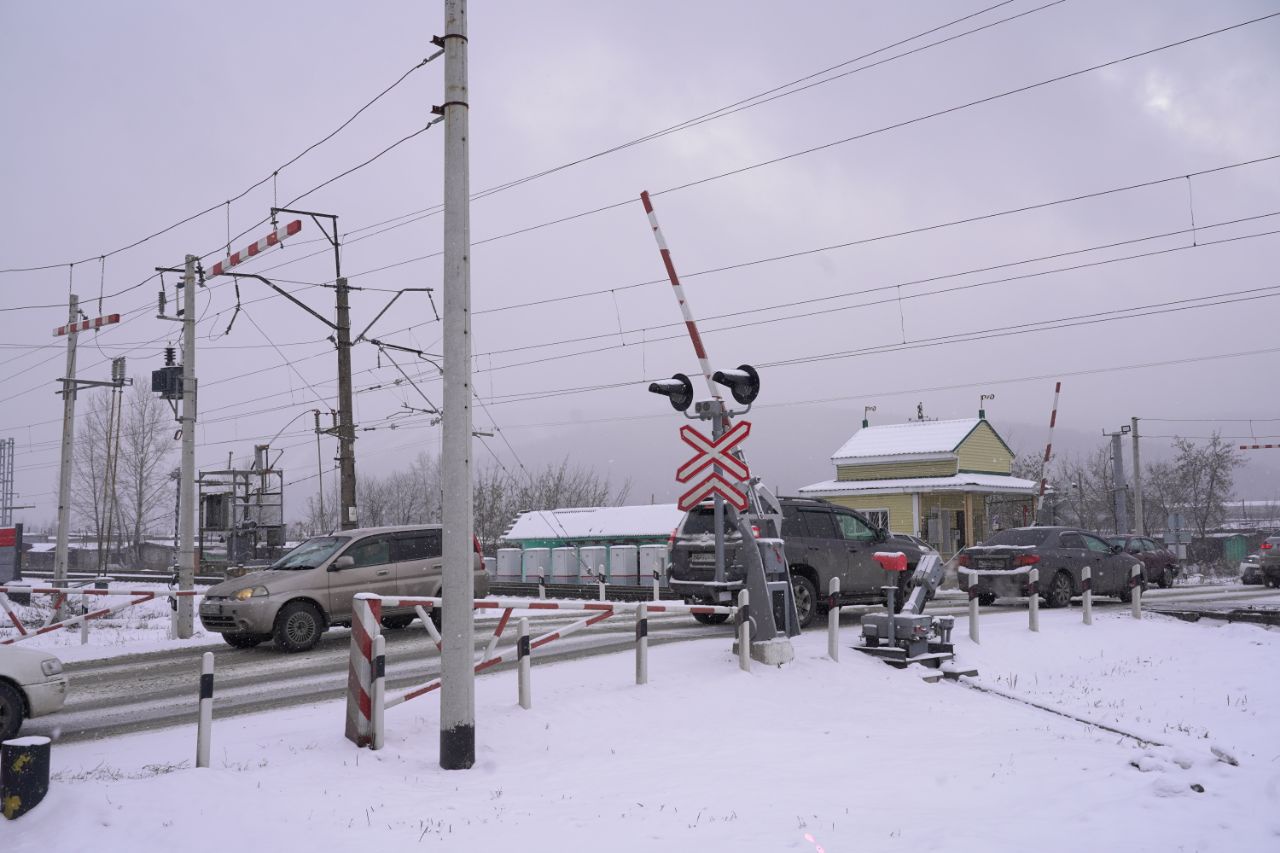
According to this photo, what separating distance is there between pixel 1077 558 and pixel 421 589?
1225 cm

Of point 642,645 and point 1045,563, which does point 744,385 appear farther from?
point 1045,563

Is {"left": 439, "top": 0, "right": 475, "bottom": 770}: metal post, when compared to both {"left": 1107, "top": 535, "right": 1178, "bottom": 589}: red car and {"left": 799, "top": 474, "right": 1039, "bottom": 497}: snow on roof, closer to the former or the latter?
A: {"left": 1107, "top": 535, "right": 1178, "bottom": 589}: red car

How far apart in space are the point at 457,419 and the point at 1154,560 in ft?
82.3

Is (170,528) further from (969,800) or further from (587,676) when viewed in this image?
(969,800)

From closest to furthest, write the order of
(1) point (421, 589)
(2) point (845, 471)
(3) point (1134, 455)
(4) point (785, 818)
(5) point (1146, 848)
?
(5) point (1146, 848) < (4) point (785, 818) < (1) point (421, 589) < (2) point (845, 471) < (3) point (1134, 455)

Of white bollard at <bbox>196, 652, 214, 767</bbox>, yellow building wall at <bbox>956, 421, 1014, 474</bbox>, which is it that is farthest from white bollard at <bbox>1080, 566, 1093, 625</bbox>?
yellow building wall at <bbox>956, 421, 1014, 474</bbox>

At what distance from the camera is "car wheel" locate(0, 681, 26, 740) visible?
859 centimetres

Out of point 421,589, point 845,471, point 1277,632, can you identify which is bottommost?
point 1277,632

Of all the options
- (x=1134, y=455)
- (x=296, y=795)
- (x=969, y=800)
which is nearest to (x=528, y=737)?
(x=296, y=795)

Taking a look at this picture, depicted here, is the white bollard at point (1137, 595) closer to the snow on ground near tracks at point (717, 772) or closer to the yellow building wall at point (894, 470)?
the snow on ground near tracks at point (717, 772)

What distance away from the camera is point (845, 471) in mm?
39594

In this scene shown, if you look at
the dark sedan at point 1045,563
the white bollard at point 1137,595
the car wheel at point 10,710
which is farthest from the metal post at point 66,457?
the white bollard at point 1137,595

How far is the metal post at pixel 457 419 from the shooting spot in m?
7.30

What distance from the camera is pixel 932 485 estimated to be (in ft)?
117
